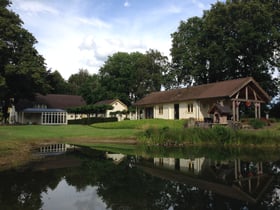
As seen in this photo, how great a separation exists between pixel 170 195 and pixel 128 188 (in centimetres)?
150

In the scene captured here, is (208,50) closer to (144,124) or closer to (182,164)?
(144,124)

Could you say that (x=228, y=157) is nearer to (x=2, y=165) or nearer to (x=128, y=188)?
(x=128, y=188)

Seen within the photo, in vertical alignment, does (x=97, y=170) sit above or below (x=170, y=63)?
below

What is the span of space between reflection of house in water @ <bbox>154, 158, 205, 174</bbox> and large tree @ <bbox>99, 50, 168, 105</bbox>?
39.9 m

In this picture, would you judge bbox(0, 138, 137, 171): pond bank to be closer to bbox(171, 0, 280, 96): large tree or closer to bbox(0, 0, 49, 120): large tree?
bbox(0, 0, 49, 120): large tree

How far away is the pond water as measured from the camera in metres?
7.56

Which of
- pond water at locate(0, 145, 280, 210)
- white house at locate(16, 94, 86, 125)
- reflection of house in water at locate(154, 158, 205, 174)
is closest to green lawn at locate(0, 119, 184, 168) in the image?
pond water at locate(0, 145, 280, 210)

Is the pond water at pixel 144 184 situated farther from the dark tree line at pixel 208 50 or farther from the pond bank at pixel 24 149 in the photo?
the dark tree line at pixel 208 50

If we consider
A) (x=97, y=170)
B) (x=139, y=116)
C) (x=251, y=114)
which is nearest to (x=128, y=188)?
(x=97, y=170)

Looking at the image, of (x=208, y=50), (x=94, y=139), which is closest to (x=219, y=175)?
(x=94, y=139)

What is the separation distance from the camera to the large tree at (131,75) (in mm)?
57688

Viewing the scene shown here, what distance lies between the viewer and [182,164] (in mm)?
13617

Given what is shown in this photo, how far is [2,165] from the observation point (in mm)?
13023

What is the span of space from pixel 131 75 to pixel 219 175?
5356 centimetres
